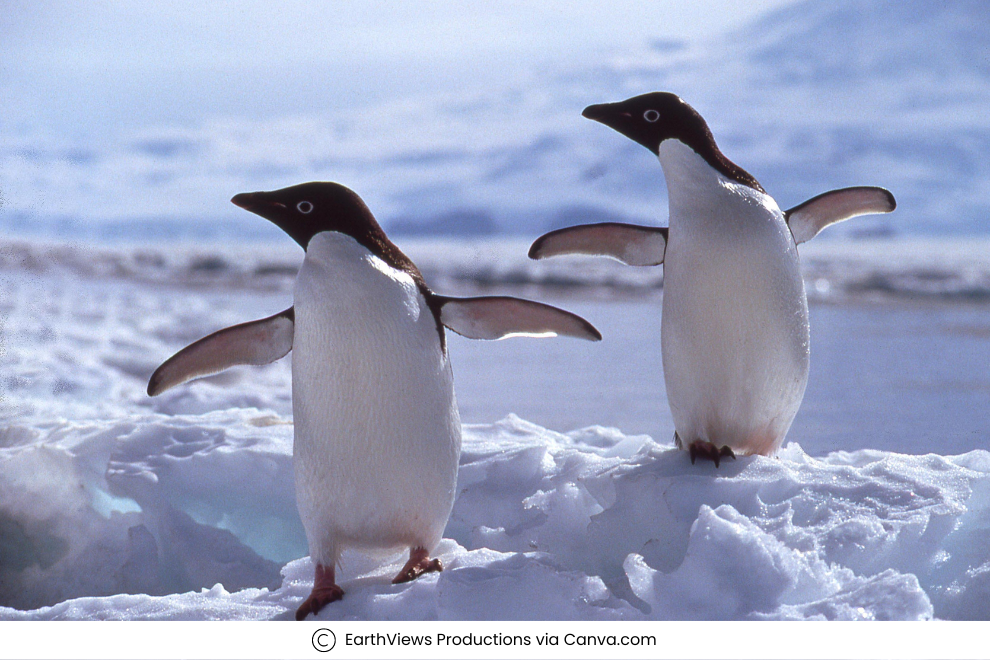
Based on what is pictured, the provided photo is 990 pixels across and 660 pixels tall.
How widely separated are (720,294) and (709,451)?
10.9 inches

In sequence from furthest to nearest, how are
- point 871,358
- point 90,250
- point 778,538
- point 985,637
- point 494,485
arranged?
point 90,250 → point 871,358 → point 494,485 → point 778,538 → point 985,637

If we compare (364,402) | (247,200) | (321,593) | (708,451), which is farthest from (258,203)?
(708,451)

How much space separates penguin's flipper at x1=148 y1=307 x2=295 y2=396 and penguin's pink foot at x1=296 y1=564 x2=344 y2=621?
0.35 metres

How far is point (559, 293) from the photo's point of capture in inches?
272

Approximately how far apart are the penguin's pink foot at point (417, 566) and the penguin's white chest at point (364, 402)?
30 millimetres

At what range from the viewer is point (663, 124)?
1.67m

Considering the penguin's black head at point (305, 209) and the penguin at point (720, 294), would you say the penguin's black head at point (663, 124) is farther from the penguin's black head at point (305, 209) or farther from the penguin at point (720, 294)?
the penguin's black head at point (305, 209)

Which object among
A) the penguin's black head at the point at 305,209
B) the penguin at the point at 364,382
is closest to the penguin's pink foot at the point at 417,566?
the penguin at the point at 364,382

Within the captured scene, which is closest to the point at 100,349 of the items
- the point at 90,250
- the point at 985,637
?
the point at 985,637

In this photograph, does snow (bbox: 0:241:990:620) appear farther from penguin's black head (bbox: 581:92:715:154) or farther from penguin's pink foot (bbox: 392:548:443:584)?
penguin's black head (bbox: 581:92:715:154)

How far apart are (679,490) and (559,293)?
541cm

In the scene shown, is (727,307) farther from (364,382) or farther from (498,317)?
(364,382)

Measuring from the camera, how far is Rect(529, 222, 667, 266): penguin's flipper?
5.83 feet

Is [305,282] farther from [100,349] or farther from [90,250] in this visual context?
[90,250]
